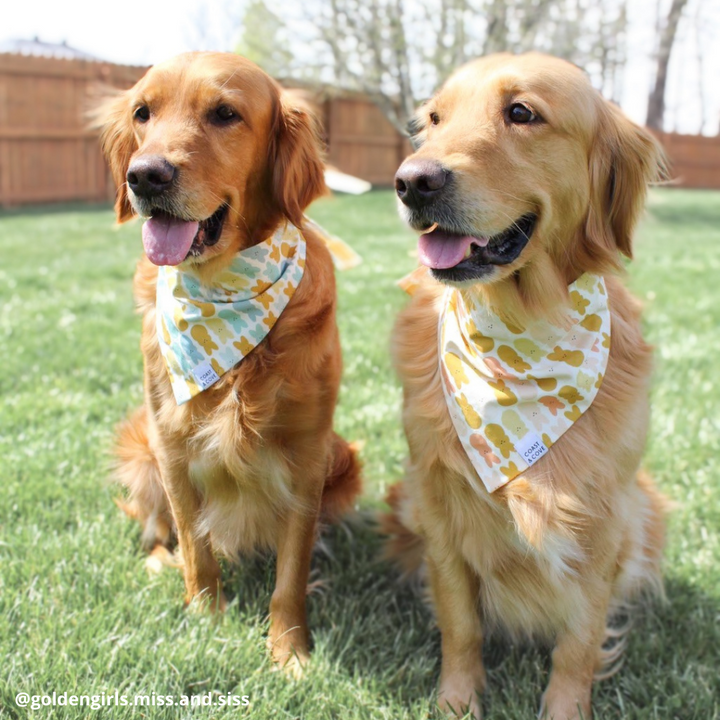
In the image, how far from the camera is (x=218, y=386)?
2.32 metres

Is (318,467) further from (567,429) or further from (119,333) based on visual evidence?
(119,333)

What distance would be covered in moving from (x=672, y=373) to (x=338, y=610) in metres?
2.98

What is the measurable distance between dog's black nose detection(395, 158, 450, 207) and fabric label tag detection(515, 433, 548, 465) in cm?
74

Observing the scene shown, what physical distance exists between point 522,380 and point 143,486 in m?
1.53

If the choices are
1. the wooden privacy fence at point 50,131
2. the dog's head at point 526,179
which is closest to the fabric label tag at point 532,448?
the dog's head at point 526,179

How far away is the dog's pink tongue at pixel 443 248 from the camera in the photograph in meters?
1.90

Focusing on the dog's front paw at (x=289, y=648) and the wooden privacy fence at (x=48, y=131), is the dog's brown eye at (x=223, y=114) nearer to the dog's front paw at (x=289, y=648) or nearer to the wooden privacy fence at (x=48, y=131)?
the dog's front paw at (x=289, y=648)

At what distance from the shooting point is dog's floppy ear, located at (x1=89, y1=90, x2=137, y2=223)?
2.49 meters

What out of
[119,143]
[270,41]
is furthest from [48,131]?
[119,143]

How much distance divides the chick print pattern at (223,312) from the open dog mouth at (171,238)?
164 mm

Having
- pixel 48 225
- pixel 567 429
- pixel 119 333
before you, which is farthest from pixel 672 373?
pixel 48 225

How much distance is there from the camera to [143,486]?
8.95 feet

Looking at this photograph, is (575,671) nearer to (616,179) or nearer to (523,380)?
(523,380)

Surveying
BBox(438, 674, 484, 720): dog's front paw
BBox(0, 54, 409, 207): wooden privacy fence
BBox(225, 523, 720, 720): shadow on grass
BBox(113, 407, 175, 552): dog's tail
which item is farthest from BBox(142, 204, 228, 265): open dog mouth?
BBox(0, 54, 409, 207): wooden privacy fence
